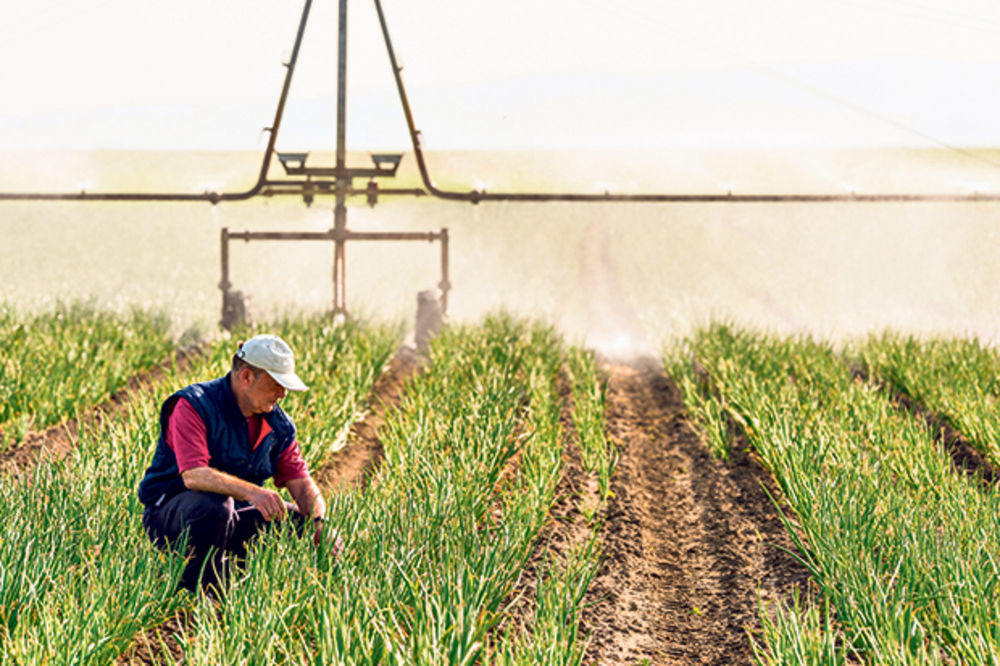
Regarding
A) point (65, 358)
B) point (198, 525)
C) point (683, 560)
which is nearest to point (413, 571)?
point (198, 525)

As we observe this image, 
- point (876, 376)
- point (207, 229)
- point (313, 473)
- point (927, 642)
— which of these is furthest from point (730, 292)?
point (927, 642)

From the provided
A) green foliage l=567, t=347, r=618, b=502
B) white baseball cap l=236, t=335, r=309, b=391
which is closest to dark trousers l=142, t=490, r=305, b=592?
white baseball cap l=236, t=335, r=309, b=391

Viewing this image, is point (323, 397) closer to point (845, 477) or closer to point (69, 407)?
point (69, 407)

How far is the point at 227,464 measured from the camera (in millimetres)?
4199

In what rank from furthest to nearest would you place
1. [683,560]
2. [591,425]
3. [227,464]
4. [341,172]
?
[341,172], [591,425], [683,560], [227,464]

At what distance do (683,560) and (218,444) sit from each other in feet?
8.21

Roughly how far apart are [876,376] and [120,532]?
307 inches

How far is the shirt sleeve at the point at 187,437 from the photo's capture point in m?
4.02

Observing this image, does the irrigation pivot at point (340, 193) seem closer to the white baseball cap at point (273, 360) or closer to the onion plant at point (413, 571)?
the onion plant at point (413, 571)

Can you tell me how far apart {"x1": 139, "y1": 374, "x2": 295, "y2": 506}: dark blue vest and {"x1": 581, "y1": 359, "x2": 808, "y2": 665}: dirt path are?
147 centimetres

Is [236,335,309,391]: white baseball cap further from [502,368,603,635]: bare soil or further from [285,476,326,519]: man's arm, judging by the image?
[502,368,603,635]: bare soil

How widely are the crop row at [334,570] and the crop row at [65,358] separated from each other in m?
1.22

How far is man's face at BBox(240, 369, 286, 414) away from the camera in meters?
4.05

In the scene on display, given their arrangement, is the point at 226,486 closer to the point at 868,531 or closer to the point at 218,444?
the point at 218,444
